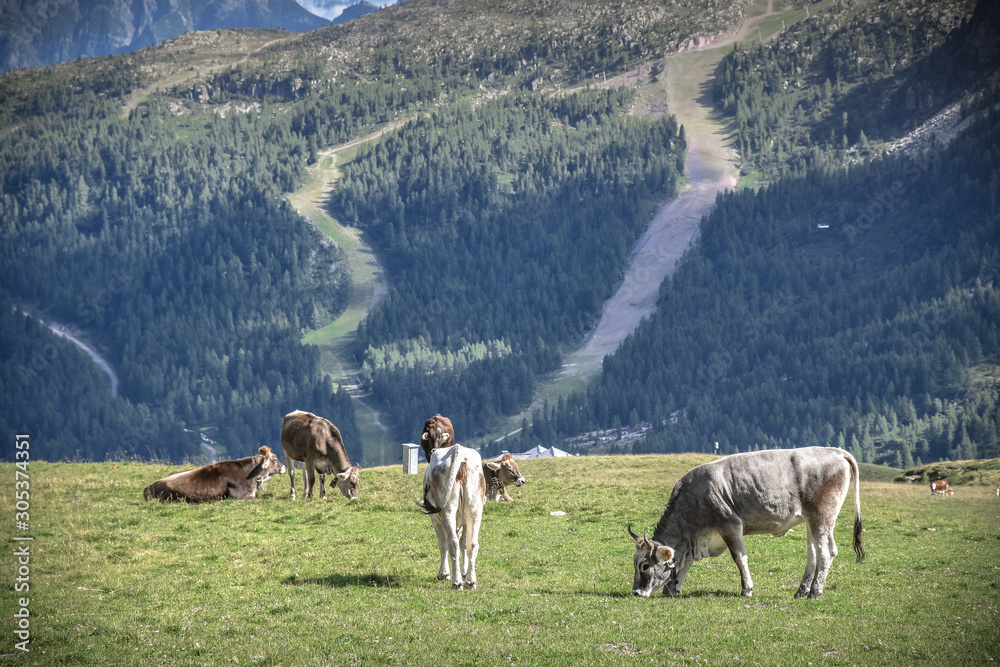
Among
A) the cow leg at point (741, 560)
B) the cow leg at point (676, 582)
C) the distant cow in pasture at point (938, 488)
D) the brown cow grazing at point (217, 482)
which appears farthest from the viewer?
the distant cow in pasture at point (938, 488)

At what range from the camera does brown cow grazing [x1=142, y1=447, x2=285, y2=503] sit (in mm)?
33812

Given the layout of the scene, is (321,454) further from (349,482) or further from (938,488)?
(938,488)

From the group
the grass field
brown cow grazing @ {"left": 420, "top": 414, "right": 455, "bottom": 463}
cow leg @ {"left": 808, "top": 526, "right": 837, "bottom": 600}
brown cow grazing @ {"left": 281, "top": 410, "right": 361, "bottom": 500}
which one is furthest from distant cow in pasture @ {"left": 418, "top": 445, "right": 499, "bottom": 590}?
brown cow grazing @ {"left": 281, "top": 410, "right": 361, "bottom": 500}

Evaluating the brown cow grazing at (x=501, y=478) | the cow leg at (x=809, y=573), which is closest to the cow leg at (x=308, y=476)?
the brown cow grazing at (x=501, y=478)

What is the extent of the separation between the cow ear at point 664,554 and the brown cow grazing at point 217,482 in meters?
18.6

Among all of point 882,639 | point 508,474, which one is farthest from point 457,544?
point 508,474

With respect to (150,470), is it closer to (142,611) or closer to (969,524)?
(142,611)

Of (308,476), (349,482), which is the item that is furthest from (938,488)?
(308,476)

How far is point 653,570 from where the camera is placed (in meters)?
20.8

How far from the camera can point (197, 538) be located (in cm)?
2723

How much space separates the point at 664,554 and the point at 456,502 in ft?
16.1

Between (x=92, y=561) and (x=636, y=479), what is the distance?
40.1 metres

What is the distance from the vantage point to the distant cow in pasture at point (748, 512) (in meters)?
20.3

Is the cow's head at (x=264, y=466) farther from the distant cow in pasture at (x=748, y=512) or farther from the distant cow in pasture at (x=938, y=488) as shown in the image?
the distant cow in pasture at (x=938, y=488)
